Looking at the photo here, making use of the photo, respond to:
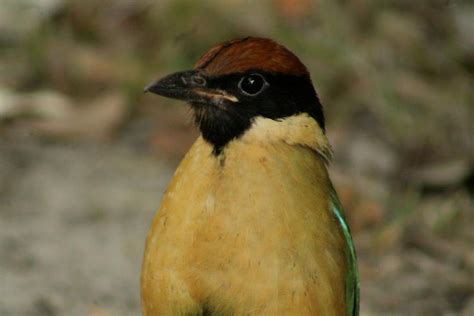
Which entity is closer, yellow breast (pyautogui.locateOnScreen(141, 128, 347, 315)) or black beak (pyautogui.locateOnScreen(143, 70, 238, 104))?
yellow breast (pyautogui.locateOnScreen(141, 128, 347, 315))

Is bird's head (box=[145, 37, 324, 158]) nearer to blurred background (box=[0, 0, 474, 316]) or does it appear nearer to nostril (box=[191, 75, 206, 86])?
nostril (box=[191, 75, 206, 86])

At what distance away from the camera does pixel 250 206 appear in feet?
13.3

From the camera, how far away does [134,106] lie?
24.8 feet

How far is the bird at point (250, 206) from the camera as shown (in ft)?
13.1

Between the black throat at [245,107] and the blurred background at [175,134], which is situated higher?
the black throat at [245,107]

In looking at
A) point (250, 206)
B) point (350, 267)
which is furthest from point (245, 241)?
point (350, 267)

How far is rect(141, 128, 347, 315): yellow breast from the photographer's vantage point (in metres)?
3.98

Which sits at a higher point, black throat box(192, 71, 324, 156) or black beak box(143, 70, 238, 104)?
black beak box(143, 70, 238, 104)

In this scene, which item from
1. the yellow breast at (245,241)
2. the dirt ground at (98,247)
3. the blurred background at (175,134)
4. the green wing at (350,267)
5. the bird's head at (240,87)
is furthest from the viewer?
the blurred background at (175,134)

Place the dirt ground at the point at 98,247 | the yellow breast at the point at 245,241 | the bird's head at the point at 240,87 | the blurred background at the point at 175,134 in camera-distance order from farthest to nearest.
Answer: the blurred background at the point at 175,134 < the dirt ground at the point at 98,247 < the bird's head at the point at 240,87 < the yellow breast at the point at 245,241

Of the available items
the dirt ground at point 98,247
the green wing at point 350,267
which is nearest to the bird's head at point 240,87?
the green wing at point 350,267

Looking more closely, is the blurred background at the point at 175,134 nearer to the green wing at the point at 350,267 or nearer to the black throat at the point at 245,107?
the green wing at the point at 350,267

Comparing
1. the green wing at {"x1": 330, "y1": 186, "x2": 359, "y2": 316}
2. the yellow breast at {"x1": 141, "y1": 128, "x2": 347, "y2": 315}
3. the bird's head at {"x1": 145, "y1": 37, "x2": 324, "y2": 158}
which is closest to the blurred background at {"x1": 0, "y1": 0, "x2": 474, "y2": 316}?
the green wing at {"x1": 330, "y1": 186, "x2": 359, "y2": 316}

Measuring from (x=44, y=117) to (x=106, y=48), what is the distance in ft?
3.65
